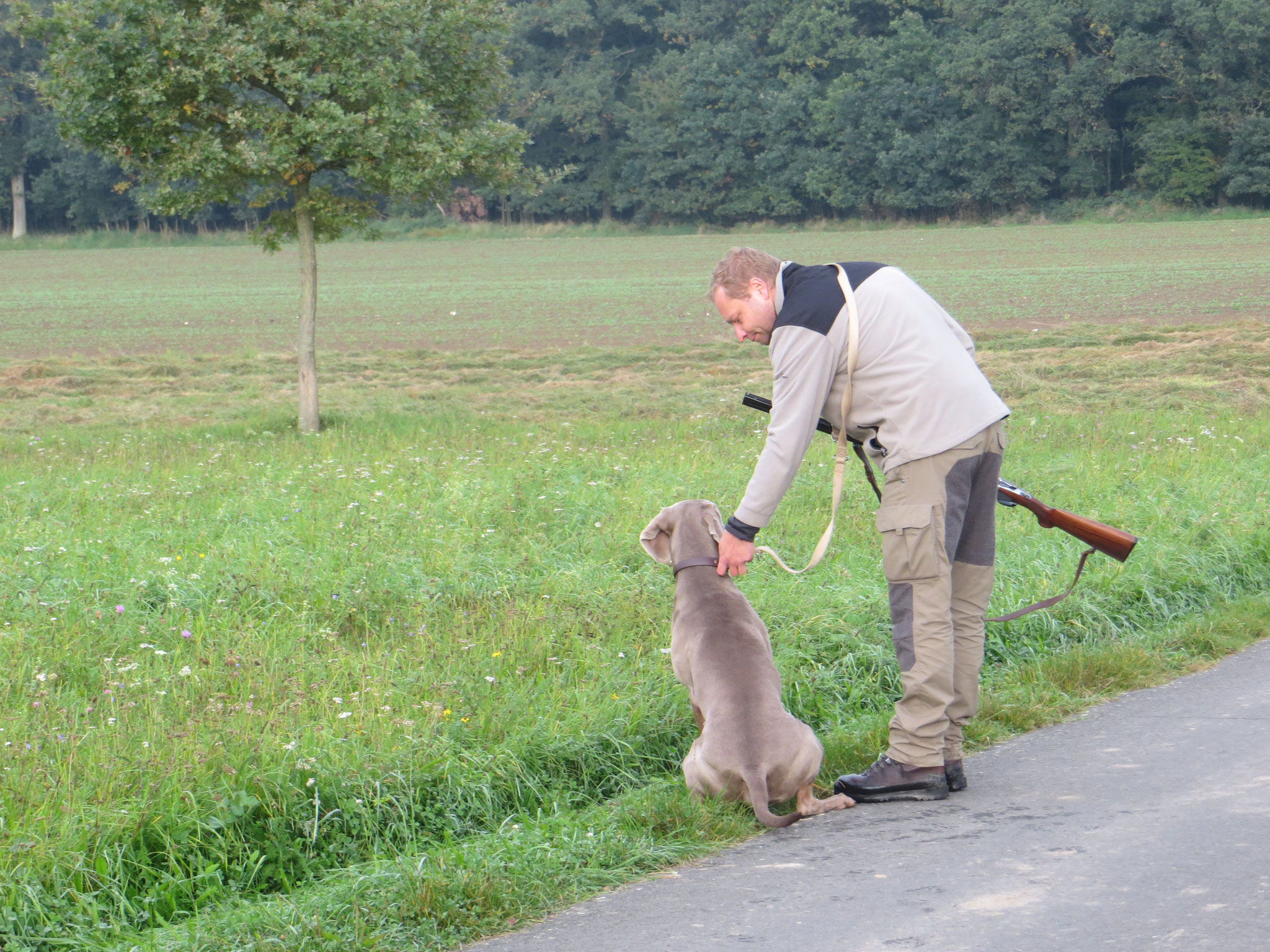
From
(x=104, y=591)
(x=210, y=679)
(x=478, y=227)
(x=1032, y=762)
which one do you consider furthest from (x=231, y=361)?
(x=478, y=227)

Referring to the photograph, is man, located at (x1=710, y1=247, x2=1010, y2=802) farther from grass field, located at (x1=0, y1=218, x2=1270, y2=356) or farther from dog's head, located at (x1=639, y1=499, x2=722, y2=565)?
grass field, located at (x1=0, y1=218, x2=1270, y2=356)

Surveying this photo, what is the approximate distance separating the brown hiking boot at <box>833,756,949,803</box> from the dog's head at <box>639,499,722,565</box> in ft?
3.32

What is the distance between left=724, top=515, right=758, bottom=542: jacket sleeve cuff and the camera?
466 centimetres

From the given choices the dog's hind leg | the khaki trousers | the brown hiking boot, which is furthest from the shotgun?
the dog's hind leg

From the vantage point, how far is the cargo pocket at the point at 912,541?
178 inches

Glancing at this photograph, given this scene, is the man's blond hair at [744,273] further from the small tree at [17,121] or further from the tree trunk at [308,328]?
the small tree at [17,121]

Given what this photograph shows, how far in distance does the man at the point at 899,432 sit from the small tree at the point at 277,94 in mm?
10361

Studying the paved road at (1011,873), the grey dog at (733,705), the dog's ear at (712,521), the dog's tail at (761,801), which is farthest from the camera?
the dog's ear at (712,521)

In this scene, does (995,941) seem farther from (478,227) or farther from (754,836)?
(478,227)

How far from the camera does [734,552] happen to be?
15.4 feet

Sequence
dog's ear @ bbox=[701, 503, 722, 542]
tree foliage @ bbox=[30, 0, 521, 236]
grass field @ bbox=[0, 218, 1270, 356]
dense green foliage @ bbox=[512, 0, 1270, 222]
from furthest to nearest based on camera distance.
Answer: dense green foliage @ bbox=[512, 0, 1270, 222] < grass field @ bbox=[0, 218, 1270, 356] < tree foliage @ bbox=[30, 0, 521, 236] < dog's ear @ bbox=[701, 503, 722, 542]

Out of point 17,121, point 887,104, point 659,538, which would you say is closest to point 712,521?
point 659,538

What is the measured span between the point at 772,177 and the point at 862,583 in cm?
8201

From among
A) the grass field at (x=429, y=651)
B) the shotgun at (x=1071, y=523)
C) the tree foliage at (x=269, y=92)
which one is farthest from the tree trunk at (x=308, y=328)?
the shotgun at (x=1071, y=523)
